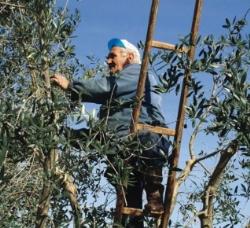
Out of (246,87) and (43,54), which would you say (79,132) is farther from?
(246,87)

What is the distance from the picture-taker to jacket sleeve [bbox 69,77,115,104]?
496cm

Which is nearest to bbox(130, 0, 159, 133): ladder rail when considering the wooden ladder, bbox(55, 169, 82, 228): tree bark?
the wooden ladder

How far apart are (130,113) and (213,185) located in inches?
36.3

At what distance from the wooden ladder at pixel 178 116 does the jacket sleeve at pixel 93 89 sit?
0.40m

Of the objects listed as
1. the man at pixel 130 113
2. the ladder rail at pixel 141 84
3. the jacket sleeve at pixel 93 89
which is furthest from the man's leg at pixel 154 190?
the jacket sleeve at pixel 93 89

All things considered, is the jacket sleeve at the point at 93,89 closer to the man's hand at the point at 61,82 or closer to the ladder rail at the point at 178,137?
the man's hand at the point at 61,82

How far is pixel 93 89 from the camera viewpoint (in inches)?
199

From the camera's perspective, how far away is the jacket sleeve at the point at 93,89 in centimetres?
496

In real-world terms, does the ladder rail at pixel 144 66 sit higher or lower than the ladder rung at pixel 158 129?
higher

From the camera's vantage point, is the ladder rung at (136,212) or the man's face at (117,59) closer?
the ladder rung at (136,212)

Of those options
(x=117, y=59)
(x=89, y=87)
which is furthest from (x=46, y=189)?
(x=117, y=59)

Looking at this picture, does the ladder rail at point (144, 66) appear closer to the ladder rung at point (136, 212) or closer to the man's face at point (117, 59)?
the ladder rung at point (136, 212)

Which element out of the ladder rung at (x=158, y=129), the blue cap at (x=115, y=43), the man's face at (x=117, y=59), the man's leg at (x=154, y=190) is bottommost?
the man's leg at (x=154, y=190)

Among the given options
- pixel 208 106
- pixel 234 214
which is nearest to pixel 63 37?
pixel 208 106
